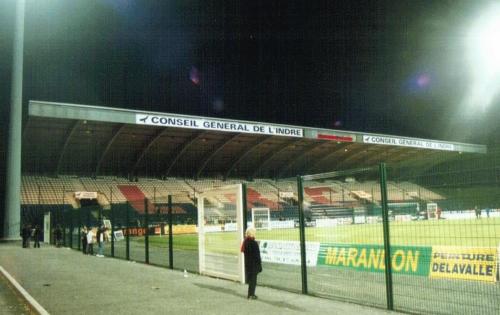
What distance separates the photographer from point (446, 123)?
7006 centimetres

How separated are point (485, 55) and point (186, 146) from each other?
30.4m

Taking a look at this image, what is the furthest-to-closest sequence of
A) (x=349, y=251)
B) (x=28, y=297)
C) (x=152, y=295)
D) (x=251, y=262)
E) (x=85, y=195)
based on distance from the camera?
(x=85, y=195)
(x=152, y=295)
(x=349, y=251)
(x=28, y=297)
(x=251, y=262)

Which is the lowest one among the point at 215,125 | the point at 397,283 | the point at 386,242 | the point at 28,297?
the point at 397,283

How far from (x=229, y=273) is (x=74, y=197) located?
38898 mm

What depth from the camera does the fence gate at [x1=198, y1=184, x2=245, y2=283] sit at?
13.1m

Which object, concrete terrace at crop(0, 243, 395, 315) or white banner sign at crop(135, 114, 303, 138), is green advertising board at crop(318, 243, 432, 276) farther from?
white banner sign at crop(135, 114, 303, 138)

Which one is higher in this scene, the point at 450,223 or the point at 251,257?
the point at 450,223

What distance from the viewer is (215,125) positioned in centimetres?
4522

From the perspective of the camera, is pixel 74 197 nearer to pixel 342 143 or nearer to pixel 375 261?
pixel 342 143

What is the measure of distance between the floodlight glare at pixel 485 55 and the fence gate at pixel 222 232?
76.5 ft

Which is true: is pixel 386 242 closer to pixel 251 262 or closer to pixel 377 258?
pixel 377 258

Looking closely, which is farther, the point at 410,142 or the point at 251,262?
the point at 410,142

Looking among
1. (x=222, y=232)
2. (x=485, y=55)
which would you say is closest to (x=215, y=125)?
(x=485, y=55)

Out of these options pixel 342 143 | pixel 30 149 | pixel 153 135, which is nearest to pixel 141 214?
pixel 153 135
